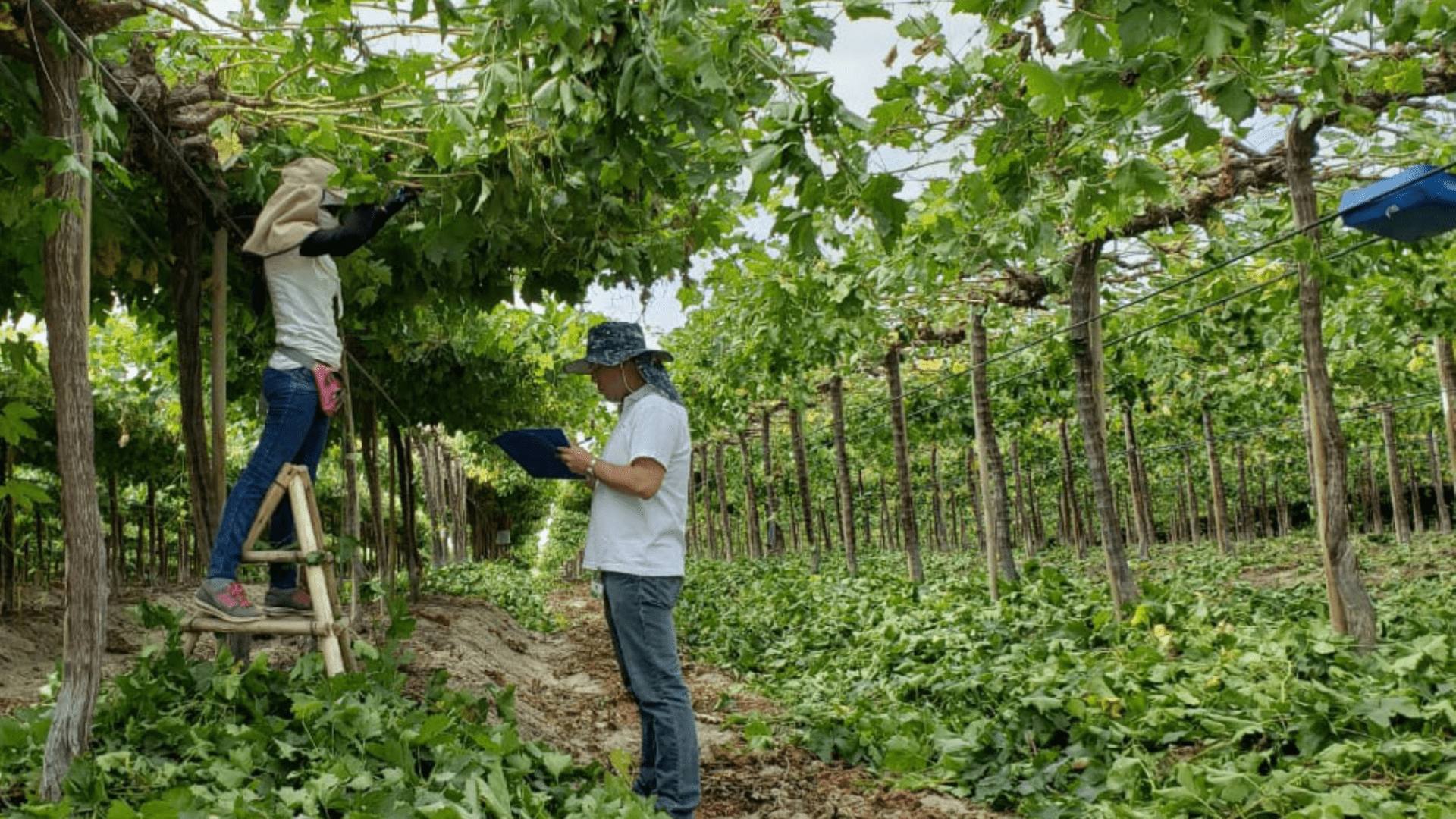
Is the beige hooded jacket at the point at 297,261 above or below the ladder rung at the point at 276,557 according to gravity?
above

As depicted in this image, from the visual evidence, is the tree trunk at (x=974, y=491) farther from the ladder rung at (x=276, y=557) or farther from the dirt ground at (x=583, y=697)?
the ladder rung at (x=276, y=557)

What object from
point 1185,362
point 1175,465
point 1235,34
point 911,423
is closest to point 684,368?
point 911,423

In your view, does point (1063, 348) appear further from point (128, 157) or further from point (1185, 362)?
point (128, 157)

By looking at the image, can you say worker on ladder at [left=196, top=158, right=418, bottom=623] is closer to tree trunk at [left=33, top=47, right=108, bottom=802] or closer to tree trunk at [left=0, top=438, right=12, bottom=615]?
tree trunk at [left=33, top=47, right=108, bottom=802]

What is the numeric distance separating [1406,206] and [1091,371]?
3.74 m

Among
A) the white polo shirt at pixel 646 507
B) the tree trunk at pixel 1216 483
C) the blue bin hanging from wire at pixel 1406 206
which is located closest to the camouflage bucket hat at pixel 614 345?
the white polo shirt at pixel 646 507

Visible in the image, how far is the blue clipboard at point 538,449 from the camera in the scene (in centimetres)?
418

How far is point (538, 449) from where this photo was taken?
427 centimetres

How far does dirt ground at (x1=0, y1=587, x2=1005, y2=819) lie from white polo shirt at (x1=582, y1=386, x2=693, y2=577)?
1.53 meters

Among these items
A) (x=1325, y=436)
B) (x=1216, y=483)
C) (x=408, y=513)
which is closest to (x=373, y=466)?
(x=408, y=513)

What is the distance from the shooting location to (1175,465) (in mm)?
34969

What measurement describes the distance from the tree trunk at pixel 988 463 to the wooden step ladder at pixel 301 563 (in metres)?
7.65

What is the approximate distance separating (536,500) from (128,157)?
126ft

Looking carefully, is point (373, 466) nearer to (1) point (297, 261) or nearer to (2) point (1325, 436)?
(1) point (297, 261)
